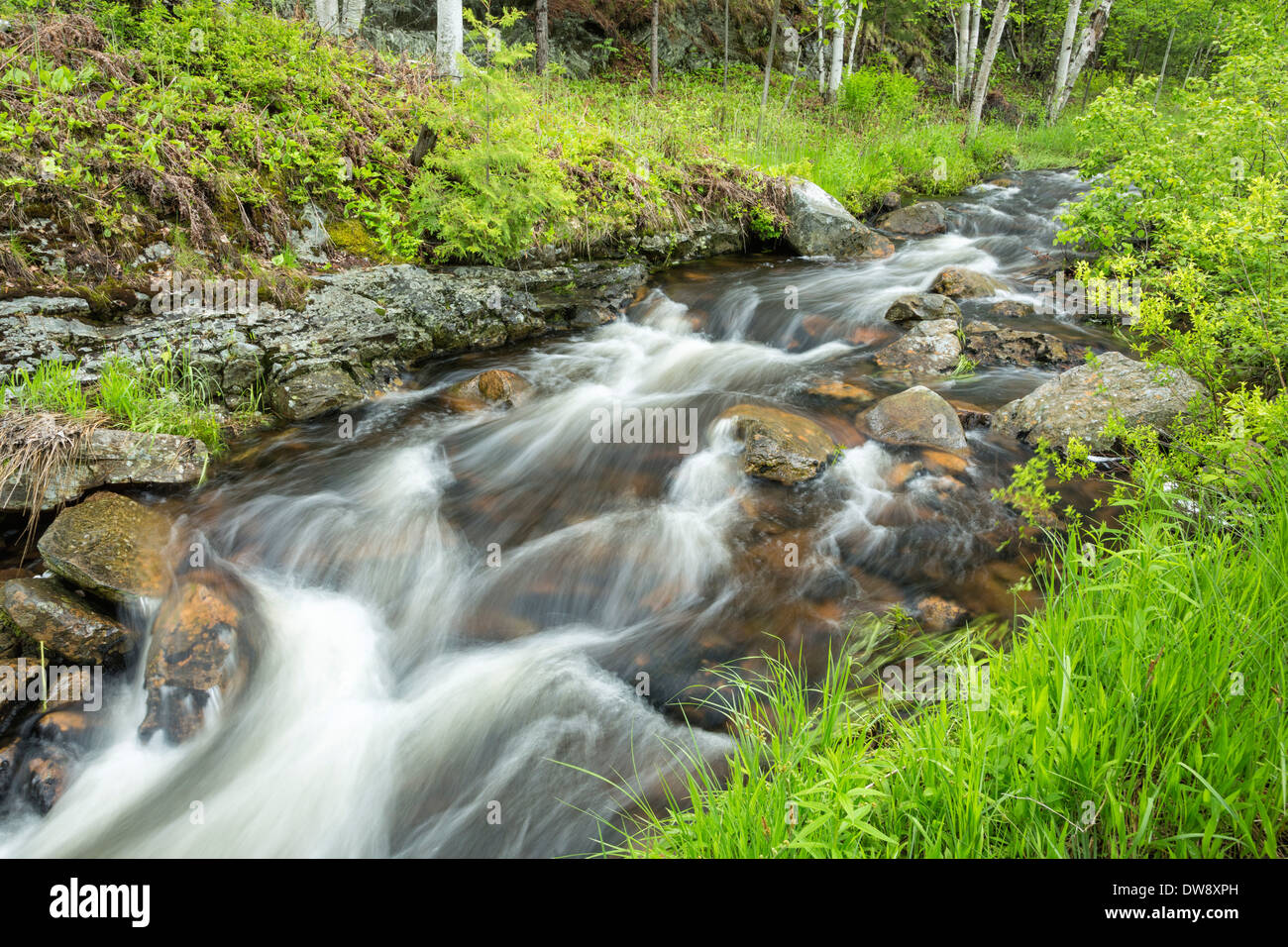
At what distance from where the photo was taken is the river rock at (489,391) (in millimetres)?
7278

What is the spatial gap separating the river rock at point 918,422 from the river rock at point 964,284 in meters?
4.43

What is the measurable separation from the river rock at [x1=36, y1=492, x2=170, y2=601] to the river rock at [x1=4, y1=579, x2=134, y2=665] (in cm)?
16

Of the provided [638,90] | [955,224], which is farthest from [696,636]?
[638,90]

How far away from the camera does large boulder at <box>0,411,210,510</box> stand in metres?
4.70

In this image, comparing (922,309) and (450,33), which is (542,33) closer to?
(450,33)

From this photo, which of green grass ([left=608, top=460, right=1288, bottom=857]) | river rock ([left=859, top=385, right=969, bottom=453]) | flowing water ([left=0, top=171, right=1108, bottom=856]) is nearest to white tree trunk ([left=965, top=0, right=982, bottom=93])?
flowing water ([left=0, top=171, right=1108, bottom=856])

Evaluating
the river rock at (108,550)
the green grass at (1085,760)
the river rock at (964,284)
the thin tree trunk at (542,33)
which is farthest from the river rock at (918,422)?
the thin tree trunk at (542,33)

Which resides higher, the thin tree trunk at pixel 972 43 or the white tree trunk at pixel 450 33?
the thin tree trunk at pixel 972 43

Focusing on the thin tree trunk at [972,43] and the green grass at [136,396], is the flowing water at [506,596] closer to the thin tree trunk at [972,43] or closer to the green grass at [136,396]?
the green grass at [136,396]

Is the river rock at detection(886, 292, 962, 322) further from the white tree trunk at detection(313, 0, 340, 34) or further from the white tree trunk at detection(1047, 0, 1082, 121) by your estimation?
the white tree trunk at detection(1047, 0, 1082, 121)

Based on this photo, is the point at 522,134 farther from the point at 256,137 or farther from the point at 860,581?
the point at 860,581

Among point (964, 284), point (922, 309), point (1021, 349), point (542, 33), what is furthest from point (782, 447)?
point (542, 33)

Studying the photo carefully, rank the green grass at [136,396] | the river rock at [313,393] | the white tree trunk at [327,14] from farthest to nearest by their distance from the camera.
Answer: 1. the white tree trunk at [327,14]
2. the river rock at [313,393]
3. the green grass at [136,396]
